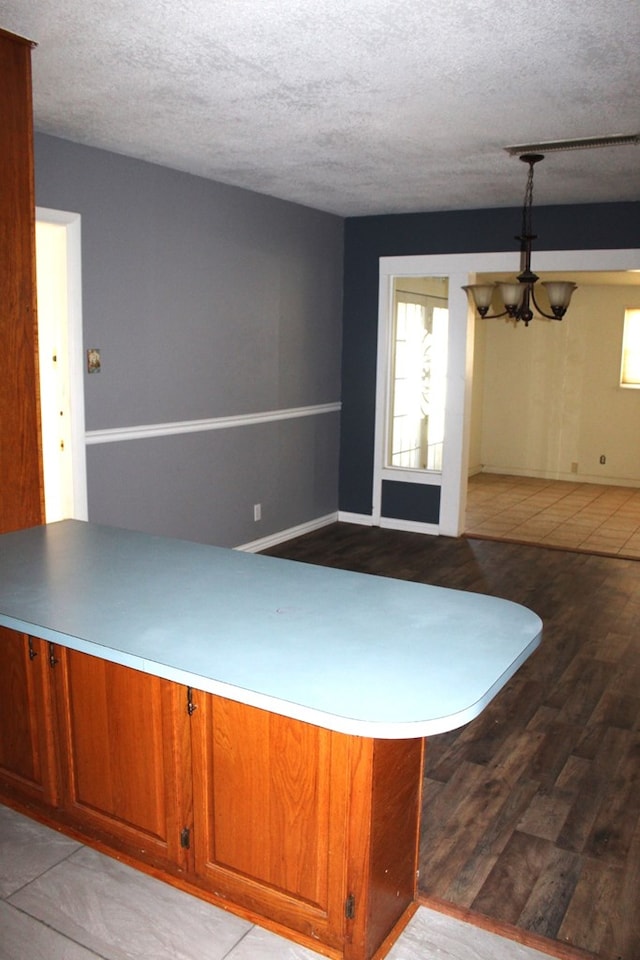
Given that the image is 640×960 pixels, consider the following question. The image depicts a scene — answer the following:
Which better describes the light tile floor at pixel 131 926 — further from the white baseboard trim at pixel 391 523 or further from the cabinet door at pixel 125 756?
the white baseboard trim at pixel 391 523

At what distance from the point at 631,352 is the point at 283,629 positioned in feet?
24.6

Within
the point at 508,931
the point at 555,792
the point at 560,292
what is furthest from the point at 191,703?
the point at 560,292

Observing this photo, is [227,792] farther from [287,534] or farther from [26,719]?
[287,534]

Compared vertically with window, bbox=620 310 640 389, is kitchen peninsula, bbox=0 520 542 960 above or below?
below

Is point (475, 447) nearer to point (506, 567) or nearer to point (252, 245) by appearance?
point (506, 567)

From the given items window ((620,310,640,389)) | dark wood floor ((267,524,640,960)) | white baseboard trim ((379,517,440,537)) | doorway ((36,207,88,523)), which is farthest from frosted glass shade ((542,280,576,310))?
window ((620,310,640,389))

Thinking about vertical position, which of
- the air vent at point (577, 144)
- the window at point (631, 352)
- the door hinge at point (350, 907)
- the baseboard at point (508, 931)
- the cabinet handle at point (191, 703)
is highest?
the air vent at point (577, 144)

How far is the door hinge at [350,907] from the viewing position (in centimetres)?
178

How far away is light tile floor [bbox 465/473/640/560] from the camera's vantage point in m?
6.19

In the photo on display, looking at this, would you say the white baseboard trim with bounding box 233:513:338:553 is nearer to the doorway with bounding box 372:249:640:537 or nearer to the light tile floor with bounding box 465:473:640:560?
the doorway with bounding box 372:249:640:537

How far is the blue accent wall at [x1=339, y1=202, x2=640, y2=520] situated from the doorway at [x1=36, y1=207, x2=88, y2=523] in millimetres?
2782

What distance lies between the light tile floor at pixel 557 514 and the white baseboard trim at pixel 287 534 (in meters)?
1.13

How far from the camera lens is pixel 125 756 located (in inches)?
81.9

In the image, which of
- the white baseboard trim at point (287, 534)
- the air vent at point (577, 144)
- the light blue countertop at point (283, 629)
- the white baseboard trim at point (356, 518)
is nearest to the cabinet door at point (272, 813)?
the light blue countertop at point (283, 629)
